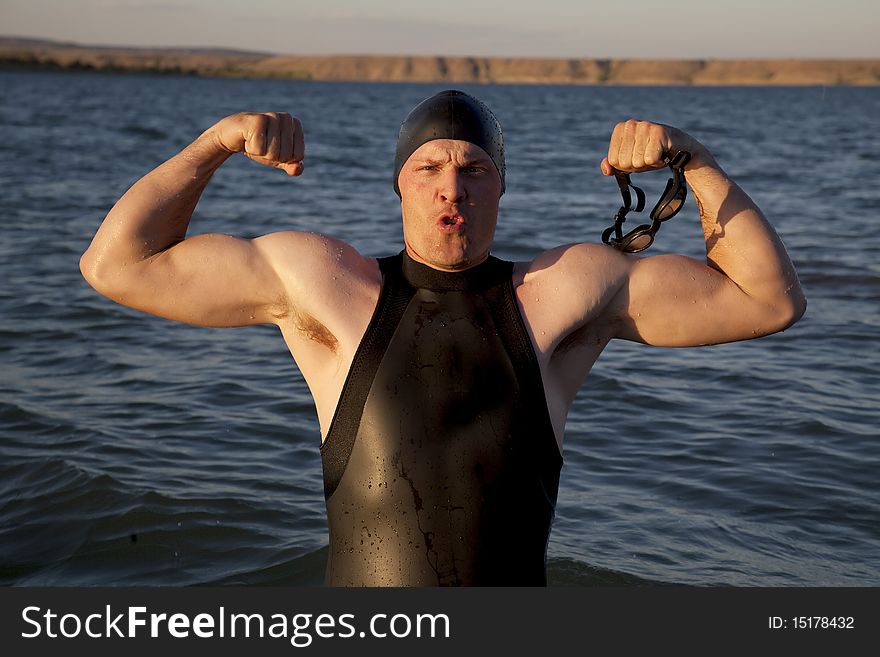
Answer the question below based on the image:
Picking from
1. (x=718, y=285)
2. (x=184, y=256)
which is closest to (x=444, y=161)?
(x=184, y=256)

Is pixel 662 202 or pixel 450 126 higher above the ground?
pixel 450 126

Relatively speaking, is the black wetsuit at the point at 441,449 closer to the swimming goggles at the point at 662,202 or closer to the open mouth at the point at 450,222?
the open mouth at the point at 450,222

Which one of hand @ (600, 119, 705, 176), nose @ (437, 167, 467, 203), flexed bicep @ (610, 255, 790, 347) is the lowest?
flexed bicep @ (610, 255, 790, 347)

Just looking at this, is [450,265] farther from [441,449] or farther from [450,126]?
[441,449]

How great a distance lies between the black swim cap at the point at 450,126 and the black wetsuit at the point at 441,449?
550 millimetres

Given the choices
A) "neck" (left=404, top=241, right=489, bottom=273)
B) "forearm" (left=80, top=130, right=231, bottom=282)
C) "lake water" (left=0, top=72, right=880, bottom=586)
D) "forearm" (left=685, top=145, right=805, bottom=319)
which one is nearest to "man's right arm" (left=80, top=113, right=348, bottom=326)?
"forearm" (left=80, top=130, right=231, bottom=282)

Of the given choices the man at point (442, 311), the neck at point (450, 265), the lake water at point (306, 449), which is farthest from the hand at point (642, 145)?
the lake water at point (306, 449)

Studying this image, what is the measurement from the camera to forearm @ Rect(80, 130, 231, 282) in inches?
145

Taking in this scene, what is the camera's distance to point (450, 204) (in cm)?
368

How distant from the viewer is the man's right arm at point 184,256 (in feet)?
12.1

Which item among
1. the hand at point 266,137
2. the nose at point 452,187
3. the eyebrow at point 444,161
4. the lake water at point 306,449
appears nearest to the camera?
the hand at point 266,137

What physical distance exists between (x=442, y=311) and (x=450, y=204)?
328 millimetres

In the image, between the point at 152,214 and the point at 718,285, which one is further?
the point at 718,285

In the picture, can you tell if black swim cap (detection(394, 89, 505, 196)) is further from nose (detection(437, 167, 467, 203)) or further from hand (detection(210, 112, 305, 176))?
hand (detection(210, 112, 305, 176))
